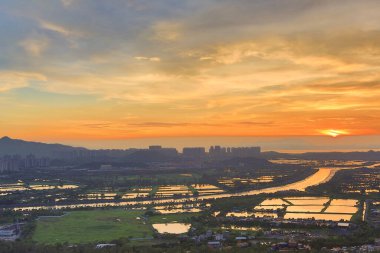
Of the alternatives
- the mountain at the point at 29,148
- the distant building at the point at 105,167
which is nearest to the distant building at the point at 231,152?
the mountain at the point at 29,148

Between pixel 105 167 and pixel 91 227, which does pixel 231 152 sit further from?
pixel 91 227

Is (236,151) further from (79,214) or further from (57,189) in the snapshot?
(79,214)

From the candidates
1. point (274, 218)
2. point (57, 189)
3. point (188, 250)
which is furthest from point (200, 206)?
point (57, 189)

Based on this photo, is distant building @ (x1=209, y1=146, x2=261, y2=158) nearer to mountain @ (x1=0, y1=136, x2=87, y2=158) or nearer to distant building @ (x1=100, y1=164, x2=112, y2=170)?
mountain @ (x1=0, y1=136, x2=87, y2=158)

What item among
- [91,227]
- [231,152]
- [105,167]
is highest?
[231,152]

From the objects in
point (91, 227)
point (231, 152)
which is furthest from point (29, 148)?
point (91, 227)

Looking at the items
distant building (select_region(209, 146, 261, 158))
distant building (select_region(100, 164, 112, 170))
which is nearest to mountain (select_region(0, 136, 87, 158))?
distant building (select_region(209, 146, 261, 158))
